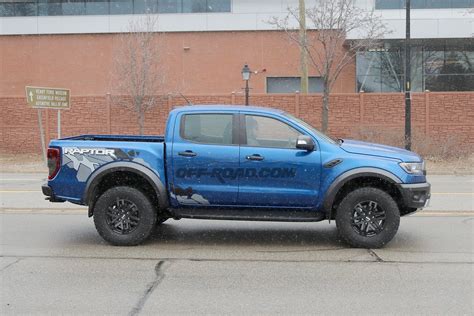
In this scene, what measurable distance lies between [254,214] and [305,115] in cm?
1957

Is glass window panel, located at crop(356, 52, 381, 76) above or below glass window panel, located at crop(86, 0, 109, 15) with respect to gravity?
below

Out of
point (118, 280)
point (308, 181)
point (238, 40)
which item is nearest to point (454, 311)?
point (308, 181)

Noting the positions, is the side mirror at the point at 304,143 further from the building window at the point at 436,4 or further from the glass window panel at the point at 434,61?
the glass window panel at the point at 434,61

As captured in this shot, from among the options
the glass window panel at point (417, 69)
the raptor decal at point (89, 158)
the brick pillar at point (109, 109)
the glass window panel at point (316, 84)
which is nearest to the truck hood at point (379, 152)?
the raptor decal at point (89, 158)

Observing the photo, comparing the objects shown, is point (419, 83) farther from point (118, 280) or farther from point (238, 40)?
point (118, 280)

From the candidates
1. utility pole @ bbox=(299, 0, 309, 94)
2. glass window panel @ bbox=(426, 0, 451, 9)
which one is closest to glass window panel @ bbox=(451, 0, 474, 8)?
glass window panel @ bbox=(426, 0, 451, 9)

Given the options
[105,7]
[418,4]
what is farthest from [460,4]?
[105,7]

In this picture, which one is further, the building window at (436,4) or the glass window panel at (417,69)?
the glass window panel at (417,69)

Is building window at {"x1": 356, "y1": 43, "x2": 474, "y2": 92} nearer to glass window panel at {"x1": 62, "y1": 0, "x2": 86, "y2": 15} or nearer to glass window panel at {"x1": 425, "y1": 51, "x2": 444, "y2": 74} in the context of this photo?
glass window panel at {"x1": 425, "y1": 51, "x2": 444, "y2": 74}

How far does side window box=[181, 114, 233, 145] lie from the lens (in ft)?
24.3

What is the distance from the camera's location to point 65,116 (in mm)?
27188

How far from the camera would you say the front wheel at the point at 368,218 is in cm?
718

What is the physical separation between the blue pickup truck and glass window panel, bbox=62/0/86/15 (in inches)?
1172

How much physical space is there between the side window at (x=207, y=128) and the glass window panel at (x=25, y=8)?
31.4m
